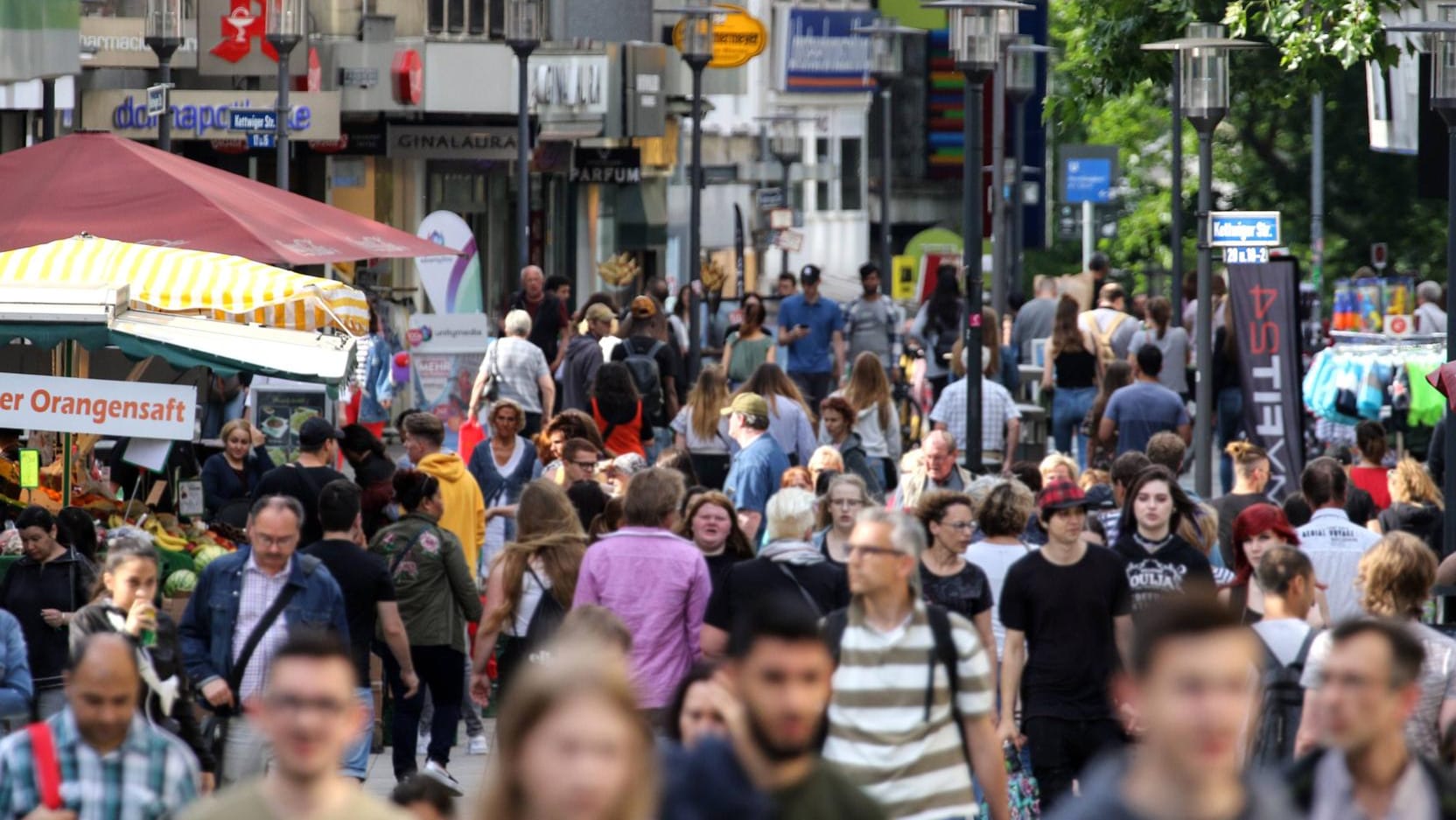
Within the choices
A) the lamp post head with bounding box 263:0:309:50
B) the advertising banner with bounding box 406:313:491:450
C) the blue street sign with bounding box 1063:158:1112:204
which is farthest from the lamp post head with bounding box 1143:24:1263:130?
the blue street sign with bounding box 1063:158:1112:204

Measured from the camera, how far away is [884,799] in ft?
24.3

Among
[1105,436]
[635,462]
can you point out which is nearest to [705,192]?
[1105,436]

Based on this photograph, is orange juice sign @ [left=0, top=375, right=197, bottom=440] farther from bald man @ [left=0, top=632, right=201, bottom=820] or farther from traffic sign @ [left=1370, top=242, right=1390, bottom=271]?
traffic sign @ [left=1370, top=242, right=1390, bottom=271]

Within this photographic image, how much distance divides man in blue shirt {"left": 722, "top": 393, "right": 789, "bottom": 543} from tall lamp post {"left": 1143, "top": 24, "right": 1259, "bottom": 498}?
15.9 ft

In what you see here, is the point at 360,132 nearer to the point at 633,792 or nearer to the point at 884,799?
the point at 884,799

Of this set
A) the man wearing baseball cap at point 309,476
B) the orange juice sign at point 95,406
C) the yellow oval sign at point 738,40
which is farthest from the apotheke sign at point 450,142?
the orange juice sign at point 95,406

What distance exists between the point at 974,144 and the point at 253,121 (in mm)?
7553

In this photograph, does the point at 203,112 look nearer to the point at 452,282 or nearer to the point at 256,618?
the point at 452,282

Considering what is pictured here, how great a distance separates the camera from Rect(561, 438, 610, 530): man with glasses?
1338 centimetres

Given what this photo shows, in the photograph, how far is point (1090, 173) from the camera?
187ft

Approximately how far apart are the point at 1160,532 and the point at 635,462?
17.2 feet

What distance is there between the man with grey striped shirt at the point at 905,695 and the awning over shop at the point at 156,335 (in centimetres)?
572

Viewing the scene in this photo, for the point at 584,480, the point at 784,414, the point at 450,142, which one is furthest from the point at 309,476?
the point at 450,142

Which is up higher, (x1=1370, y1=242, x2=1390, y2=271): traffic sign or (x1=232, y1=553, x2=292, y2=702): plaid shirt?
(x1=1370, y1=242, x2=1390, y2=271): traffic sign
